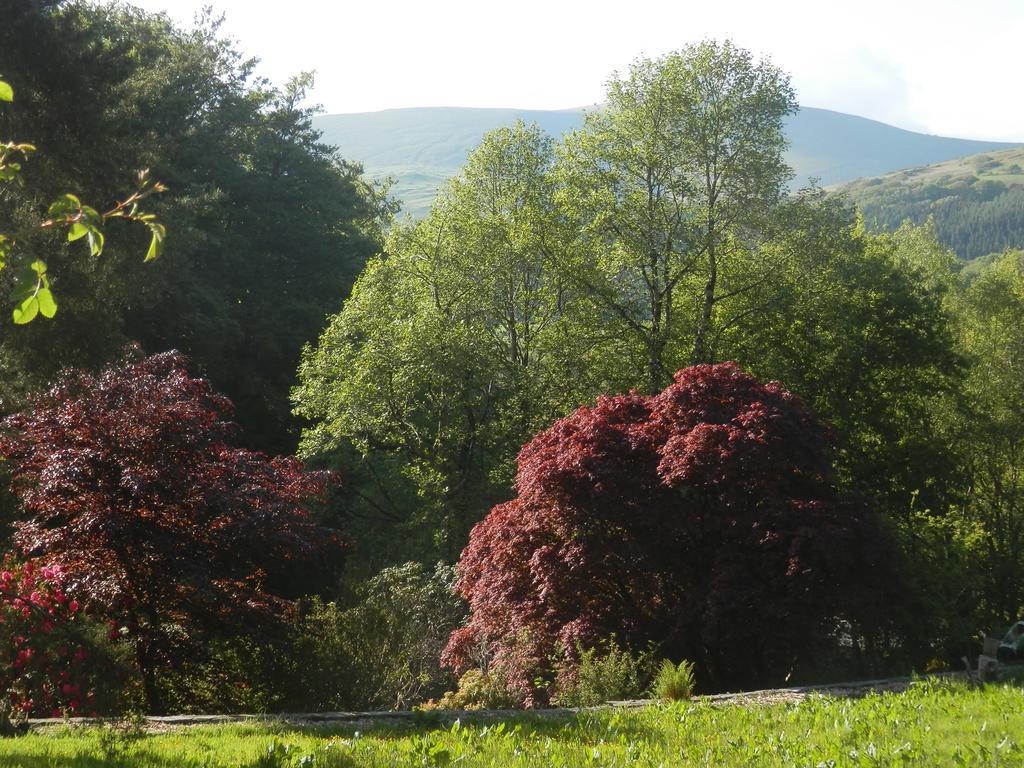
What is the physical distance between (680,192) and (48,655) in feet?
48.7

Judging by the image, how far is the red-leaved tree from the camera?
11.4m

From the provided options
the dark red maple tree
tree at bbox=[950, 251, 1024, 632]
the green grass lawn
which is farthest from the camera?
tree at bbox=[950, 251, 1024, 632]

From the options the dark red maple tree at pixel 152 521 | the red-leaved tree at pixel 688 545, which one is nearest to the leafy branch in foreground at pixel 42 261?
the dark red maple tree at pixel 152 521

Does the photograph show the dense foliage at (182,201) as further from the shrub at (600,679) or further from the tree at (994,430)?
the tree at (994,430)

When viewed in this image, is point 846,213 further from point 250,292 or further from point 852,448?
point 250,292

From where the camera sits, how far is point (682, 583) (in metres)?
12.4

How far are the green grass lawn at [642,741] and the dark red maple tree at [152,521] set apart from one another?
8.73 ft

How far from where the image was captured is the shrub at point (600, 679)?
417 inches

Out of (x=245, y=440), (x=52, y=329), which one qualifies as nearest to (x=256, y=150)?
(x=245, y=440)

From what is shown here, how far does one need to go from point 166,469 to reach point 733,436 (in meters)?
6.74

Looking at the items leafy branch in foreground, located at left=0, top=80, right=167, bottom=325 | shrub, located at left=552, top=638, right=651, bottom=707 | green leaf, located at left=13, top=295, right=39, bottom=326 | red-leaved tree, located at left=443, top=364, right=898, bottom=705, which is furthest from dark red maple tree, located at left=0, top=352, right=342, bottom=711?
green leaf, located at left=13, top=295, right=39, bottom=326

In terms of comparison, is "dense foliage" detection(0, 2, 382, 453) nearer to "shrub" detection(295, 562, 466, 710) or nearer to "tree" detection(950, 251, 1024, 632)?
"shrub" detection(295, 562, 466, 710)

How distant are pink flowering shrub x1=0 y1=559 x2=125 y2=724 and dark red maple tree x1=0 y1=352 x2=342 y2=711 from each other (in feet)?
1.10

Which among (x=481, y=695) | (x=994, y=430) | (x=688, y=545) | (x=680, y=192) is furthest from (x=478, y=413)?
(x=994, y=430)
